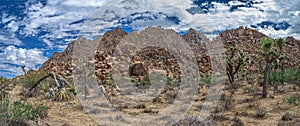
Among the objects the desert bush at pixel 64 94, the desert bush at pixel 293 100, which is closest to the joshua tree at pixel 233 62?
the desert bush at pixel 293 100

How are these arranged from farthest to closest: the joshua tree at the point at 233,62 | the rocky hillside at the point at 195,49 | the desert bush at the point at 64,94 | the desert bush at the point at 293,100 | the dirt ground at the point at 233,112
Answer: the rocky hillside at the point at 195,49 → the joshua tree at the point at 233,62 → the desert bush at the point at 64,94 → the desert bush at the point at 293,100 → the dirt ground at the point at 233,112


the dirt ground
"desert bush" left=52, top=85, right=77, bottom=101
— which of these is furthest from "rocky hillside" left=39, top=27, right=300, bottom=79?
the dirt ground

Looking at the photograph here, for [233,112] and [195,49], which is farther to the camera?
[195,49]

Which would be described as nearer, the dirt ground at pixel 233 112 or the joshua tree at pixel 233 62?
the dirt ground at pixel 233 112

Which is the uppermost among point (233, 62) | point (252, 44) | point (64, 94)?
point (64, 94)

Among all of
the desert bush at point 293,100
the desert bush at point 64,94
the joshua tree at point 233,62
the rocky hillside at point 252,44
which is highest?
the desert bush at point 64,94

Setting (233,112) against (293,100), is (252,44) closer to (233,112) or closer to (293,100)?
(293,100)

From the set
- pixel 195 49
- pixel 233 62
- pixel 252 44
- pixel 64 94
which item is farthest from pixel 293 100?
pixel 252 44

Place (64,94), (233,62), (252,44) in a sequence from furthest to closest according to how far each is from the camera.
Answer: (252,44) < (233,62) < (64,94)

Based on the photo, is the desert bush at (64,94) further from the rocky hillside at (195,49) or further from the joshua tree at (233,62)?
the rocky hillside at (195,49)

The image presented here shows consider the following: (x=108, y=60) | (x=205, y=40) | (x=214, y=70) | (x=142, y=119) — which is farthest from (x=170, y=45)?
(x=142, y=119)

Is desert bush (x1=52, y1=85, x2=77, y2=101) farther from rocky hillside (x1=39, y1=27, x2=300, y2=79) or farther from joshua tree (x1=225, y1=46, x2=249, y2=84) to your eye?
rocky hillside (x1=39, y1=27, x2=300, y2=79)
